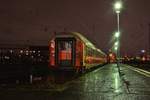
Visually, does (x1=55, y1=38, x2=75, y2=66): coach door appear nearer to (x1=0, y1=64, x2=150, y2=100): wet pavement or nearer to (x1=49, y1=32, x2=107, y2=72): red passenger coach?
(x1=49, y1=32, x2=107, y2=72): red passenger coach

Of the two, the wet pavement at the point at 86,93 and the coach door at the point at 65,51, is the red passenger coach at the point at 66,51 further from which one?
the wet pavement at the point at 86,93

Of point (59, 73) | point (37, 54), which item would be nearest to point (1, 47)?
point (37, 54)

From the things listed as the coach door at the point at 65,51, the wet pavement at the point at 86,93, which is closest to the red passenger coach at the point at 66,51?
the coach door at the point at 65,51

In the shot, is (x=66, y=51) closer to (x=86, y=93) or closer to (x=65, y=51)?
(x=65, y=51)

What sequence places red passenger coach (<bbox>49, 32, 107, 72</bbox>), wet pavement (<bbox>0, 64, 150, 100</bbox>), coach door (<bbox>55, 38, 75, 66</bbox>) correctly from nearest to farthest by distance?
wet pavement (<bbox>0, 64, 150, 100</bbox>), red passenger coach (<bbox>49, 32, 107, 72</bbox>), coach door (<bbox>55, 38, 75, 66</bbox>)

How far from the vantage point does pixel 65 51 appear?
31.6 metres

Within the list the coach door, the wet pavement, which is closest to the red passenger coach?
the coach door

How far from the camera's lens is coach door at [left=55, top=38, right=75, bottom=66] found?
31.7 meters

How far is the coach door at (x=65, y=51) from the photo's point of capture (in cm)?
3169

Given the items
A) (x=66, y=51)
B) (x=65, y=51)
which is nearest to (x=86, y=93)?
(x=65, y=51)

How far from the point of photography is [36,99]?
13.7 meters

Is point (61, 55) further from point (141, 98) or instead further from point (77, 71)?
point (141, 98)

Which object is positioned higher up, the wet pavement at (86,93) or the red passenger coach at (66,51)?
the red passenger coach at (66,51)

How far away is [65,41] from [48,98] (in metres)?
17.6
